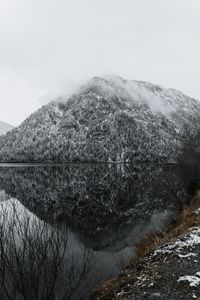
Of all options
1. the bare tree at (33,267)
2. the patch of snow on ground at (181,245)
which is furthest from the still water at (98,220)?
the patch of snow on ground at (181,245)

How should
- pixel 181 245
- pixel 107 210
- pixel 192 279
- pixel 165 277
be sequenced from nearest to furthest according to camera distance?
pixel 192 279 < pixel 165 277 < pixel 181 245 < pixel 107 210

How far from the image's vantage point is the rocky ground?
415 inches

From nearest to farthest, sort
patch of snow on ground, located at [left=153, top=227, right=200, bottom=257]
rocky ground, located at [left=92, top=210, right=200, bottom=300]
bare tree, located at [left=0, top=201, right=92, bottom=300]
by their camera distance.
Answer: bare tree, located at [left=0, top=201, right=92, bottom=300], rocky ground, located at [left=92, top=210, right=200, bottom=300], patch of snow on ground, located at [left=153, top=227, right=200, bottom=257]

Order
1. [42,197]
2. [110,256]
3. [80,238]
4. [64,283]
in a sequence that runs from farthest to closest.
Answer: [42,197] → [80,238] → [110,256] → [64,283]

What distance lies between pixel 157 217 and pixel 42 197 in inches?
888

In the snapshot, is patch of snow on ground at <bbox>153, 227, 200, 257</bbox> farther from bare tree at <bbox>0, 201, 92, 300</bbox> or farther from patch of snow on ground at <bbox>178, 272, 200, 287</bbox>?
bare tree at <bbox>0, 201, 92, 300</bbox>

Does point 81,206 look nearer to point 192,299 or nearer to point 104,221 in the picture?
point 104,221

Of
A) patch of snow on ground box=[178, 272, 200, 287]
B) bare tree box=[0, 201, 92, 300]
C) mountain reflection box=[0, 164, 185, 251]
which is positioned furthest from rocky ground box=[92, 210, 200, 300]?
mountain reflection box=[0, 164, 185, 251]

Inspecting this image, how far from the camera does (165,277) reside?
38.4 feet

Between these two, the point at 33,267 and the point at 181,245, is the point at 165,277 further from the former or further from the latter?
the point at 33,267

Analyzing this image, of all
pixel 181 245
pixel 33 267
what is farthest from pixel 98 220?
pixel 33 267

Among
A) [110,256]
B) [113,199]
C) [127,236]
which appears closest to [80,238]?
[127,236]

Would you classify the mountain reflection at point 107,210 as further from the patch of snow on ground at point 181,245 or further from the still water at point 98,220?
the patch of snow on ground at point 181,245

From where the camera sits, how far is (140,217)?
3550 centimetres
